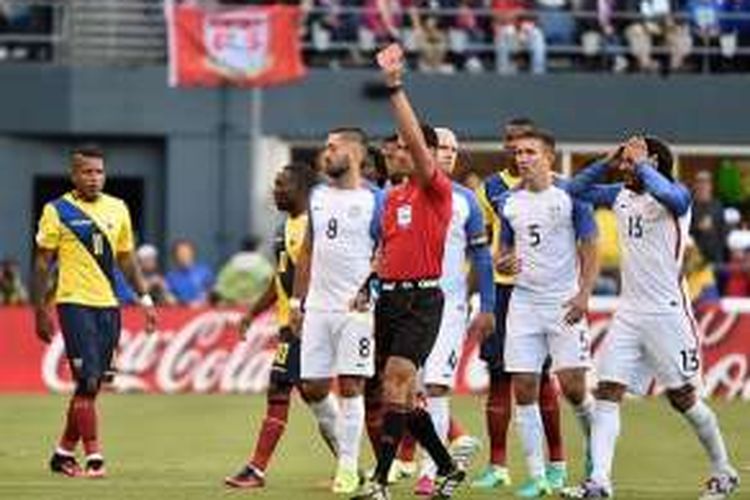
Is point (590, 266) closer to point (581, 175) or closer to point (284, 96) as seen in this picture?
point (581, 175)

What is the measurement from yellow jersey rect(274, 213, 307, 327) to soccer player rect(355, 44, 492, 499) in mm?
1911

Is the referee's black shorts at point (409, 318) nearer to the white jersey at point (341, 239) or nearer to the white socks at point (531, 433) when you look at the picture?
the white jersey at point (341, 239)

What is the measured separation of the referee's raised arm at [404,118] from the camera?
13906 mm

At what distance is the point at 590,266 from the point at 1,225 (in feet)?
66.2

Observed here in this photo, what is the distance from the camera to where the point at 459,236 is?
16234mm

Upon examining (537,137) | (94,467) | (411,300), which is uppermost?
(537,137)

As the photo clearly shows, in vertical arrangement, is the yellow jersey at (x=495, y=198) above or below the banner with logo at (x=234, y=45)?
below

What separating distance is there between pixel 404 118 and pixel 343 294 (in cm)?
213

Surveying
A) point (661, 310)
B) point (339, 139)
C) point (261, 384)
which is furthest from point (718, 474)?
point (261, 384)

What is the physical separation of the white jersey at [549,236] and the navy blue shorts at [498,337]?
548 mm

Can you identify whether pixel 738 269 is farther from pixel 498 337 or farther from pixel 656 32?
pixel 498 337

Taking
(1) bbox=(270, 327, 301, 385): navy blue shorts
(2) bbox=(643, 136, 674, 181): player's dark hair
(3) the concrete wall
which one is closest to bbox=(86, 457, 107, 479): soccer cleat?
(1) bbox=(270, 327, 301, 385): navy blue shorts

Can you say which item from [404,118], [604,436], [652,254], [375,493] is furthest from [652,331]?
[404,118]

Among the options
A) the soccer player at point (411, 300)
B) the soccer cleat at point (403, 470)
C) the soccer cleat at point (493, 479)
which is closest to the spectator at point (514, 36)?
the soccer cleat at point (403, 470)
